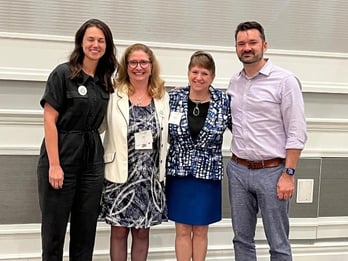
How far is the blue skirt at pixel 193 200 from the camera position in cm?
233

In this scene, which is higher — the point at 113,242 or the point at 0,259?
the point at 113,242

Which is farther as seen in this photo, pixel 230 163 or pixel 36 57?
pixel 36 57

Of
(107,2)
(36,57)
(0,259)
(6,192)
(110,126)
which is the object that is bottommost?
(0,259)

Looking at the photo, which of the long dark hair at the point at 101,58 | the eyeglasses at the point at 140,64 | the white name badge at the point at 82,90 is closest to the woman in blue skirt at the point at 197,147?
the eyeglasses at the point at 140,64

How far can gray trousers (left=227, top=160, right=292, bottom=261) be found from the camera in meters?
2.20

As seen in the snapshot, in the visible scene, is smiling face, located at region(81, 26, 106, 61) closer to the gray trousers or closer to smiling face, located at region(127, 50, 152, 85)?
smiling face, located at region(127, 50, 152, 85)

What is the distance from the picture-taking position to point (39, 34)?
2568 millimetres

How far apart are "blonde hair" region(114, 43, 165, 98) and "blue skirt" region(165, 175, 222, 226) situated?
0.45m

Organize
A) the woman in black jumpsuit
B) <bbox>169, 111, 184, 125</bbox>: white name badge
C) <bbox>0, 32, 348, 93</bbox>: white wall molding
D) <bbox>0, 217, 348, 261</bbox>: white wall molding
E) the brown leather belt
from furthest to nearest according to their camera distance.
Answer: <bbox>0, 217, 348, 261</bbox>: white wall molding, <bbox>0, 32, 348, 93</bbox>: white wall molding, <bbox>169, 111, 184, 125</bbox>: white name badge, the brown leather belt, the woman in black jumpsuit

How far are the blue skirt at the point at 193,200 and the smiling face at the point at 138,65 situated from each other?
0.53 metres

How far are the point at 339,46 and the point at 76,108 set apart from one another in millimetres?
1781

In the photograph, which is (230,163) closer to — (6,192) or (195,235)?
(195,235)

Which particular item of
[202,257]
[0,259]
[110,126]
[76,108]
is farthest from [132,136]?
[0,259]

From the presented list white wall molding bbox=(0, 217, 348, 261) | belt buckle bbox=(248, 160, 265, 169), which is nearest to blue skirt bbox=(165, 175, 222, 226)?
belt buckle bbox=(248, 160, 265, 169)
